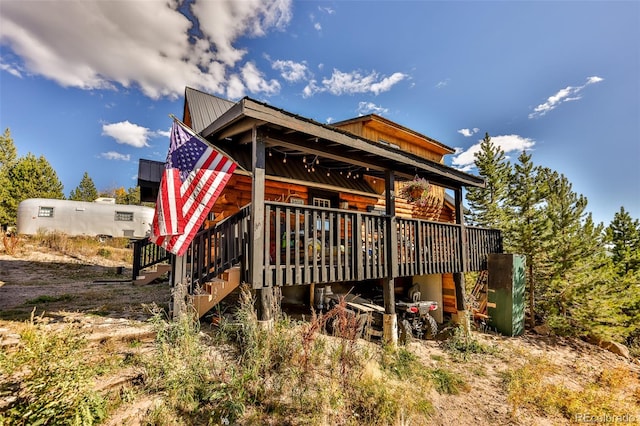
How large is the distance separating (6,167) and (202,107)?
Result: 3181cm

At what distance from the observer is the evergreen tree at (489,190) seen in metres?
16.6

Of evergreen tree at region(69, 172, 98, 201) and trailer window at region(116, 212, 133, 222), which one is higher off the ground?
evergreen tree at region(69, 172, 98, 201)

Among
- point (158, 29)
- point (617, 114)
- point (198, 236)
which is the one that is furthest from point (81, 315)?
point (617, 114)

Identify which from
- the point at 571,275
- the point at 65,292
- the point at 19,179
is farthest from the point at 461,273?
the point at 19,179

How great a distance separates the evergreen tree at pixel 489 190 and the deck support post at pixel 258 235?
1544cm

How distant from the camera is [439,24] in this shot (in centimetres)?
962

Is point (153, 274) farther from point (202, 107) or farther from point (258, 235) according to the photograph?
point (258, 235)

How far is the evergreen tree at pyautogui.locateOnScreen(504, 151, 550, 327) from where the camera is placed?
10789 mm

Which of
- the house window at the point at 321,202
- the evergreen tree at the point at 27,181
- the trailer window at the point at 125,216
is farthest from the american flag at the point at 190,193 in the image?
the evergreen tree at the point at 27,181

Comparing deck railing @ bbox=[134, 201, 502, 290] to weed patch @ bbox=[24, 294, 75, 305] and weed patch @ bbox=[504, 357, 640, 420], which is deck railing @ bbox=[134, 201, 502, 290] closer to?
weed patch @ bbox=[504, 357, 640, 420]

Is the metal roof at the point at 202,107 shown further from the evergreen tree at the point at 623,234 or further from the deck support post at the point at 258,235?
the evergreen tree at the point at 623,234

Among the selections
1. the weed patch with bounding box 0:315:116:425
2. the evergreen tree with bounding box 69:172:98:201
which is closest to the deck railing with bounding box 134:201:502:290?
the weed patch with bounding box 0:315:116:425

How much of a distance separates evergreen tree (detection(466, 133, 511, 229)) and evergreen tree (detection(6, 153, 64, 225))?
3499cm

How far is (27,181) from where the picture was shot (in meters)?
25.6
